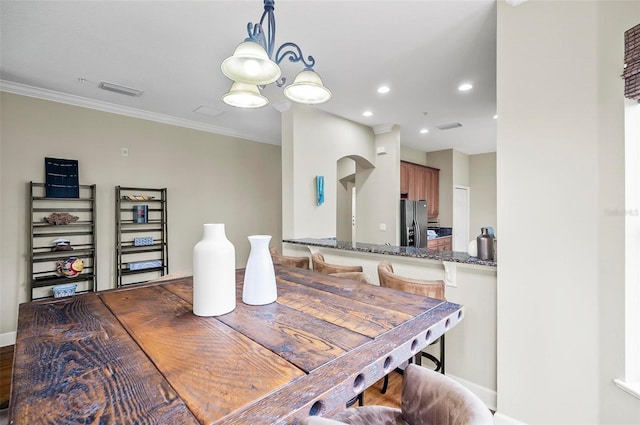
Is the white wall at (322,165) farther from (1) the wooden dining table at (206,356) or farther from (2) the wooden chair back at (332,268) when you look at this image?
(1) the wooden dining table at (206,356)

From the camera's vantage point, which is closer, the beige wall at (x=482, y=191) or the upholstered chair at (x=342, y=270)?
the upholstered chair at (x=342, y=270)

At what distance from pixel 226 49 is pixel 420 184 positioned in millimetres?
4745

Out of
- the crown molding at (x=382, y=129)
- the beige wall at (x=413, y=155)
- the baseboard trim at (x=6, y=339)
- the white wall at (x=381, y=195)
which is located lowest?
the baseboard trim at (x=6, y=339)

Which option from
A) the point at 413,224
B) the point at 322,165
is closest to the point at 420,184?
the point at 413,224

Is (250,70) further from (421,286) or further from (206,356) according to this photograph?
(421,286)

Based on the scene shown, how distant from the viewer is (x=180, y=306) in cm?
124

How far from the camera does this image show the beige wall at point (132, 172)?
10.1ft

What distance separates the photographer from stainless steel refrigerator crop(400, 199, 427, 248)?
4.71 meters

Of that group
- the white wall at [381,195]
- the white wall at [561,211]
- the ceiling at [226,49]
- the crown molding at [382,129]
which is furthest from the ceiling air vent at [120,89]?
the white wall at [561,211]

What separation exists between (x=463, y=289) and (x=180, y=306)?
6.45 feet

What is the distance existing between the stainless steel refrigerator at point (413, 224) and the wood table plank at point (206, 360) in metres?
4.01

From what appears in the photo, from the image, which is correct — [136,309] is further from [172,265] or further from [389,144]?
[389,144]

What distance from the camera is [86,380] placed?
692 mm

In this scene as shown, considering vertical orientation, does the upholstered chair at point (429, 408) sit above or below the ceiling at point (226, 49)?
below
